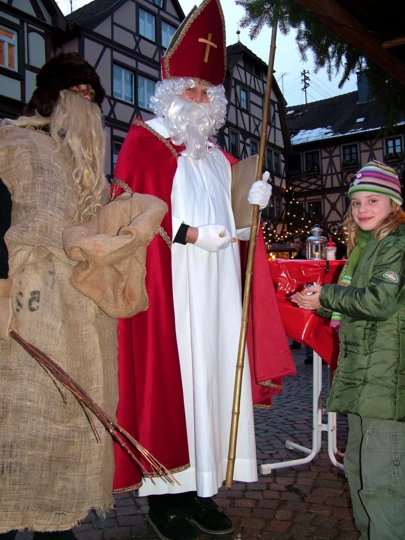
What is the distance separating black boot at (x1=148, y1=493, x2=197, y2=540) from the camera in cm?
260

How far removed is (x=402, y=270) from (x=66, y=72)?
63.1 inches

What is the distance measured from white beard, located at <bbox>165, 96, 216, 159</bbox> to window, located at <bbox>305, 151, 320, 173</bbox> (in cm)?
2569

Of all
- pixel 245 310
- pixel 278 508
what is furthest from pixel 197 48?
pixel 278 508

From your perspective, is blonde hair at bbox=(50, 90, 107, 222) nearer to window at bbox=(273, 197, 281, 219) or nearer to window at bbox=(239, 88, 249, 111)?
window at bbox=(239, 88, 249, 111)

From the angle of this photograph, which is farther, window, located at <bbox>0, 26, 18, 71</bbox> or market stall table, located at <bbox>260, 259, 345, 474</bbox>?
window, located at <bbox>0, 26, 18, 71</bbox>

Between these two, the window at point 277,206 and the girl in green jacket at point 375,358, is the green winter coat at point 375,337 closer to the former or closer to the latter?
the girl in green jacket at point 375,358

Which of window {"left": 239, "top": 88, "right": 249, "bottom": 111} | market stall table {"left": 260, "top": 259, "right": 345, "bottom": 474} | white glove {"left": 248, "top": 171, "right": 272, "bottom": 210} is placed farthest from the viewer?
window {"left": 239, "top": 88, "right": 249, "bottom": 111}

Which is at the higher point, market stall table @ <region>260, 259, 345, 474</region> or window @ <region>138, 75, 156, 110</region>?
window @ <region>138, 75, 156, 110</region>

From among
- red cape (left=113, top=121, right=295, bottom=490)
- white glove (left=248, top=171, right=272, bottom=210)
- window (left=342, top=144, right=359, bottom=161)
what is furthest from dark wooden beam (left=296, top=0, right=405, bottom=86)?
window (left=342, top=144, right=359, bottom=161)

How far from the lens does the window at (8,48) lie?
523 inches

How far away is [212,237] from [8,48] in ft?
43.0

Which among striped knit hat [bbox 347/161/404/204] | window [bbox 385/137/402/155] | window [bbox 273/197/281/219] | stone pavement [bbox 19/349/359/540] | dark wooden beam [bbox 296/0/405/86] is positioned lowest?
stone pavement [bbox 19/349/359/540]

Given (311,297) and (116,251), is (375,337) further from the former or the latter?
(116,251)

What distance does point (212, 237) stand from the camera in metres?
2.73
